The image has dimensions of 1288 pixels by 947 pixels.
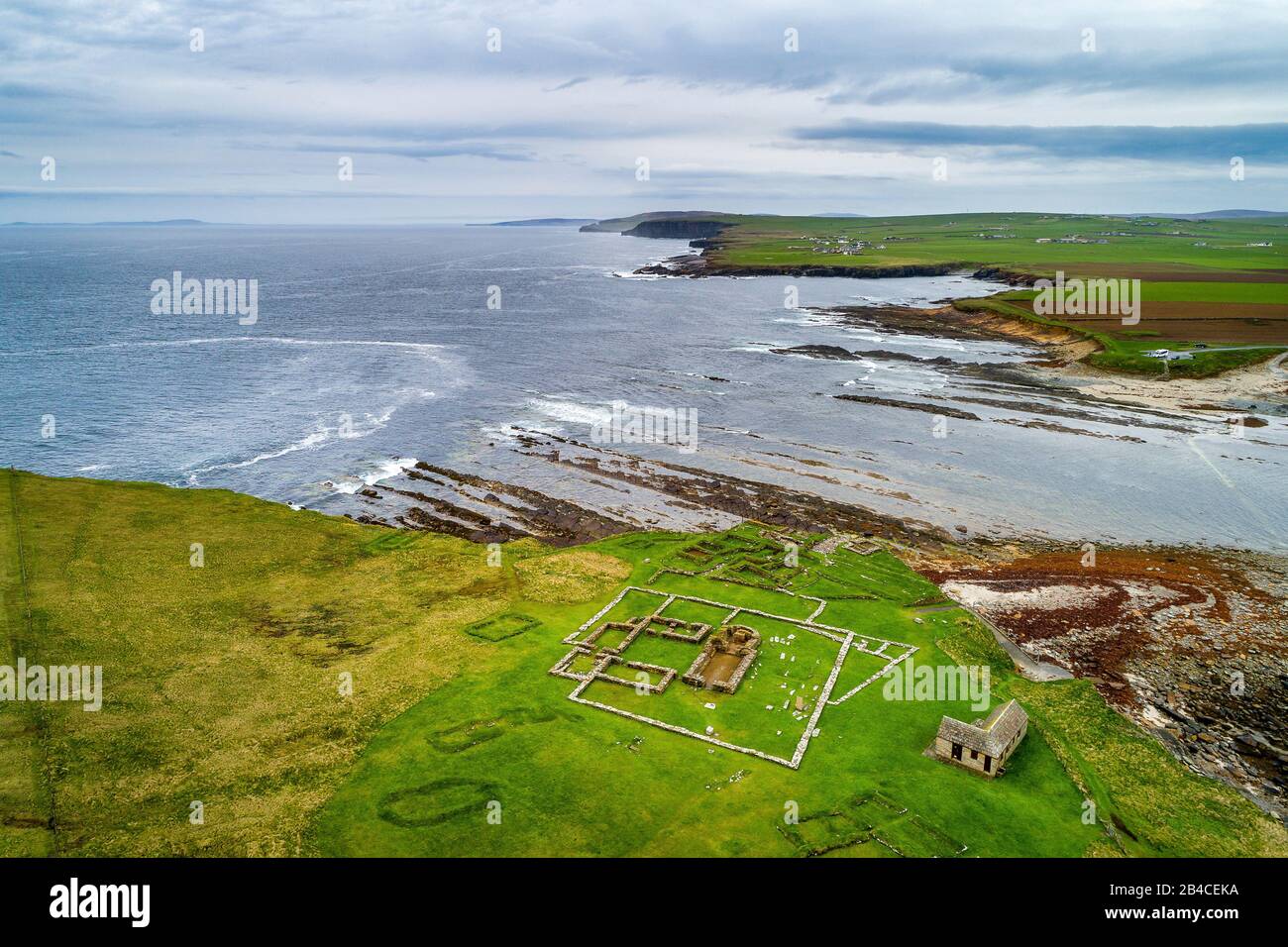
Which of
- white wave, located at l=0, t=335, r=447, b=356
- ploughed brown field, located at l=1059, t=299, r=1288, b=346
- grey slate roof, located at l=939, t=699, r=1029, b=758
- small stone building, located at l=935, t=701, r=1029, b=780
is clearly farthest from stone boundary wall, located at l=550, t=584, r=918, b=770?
ploughed brown field, located at l=1059, t=299, r=1288, b=346

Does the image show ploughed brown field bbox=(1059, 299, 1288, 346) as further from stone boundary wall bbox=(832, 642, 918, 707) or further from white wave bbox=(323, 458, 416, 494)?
white wave bbox=(323, 458, 416, 494)

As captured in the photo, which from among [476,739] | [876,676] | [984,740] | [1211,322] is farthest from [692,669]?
[1211,322]

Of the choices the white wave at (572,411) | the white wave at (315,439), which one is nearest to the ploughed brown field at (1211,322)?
the white wave at (572,411)

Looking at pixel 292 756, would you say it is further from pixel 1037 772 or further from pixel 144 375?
pixel 144 375

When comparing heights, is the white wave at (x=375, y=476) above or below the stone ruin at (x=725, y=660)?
above

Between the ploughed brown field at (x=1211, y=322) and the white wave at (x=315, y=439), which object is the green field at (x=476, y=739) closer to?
the white wave at (x=315, y=439)

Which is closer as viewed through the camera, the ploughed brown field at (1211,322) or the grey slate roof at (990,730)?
the grey slate roof at (990,730)
